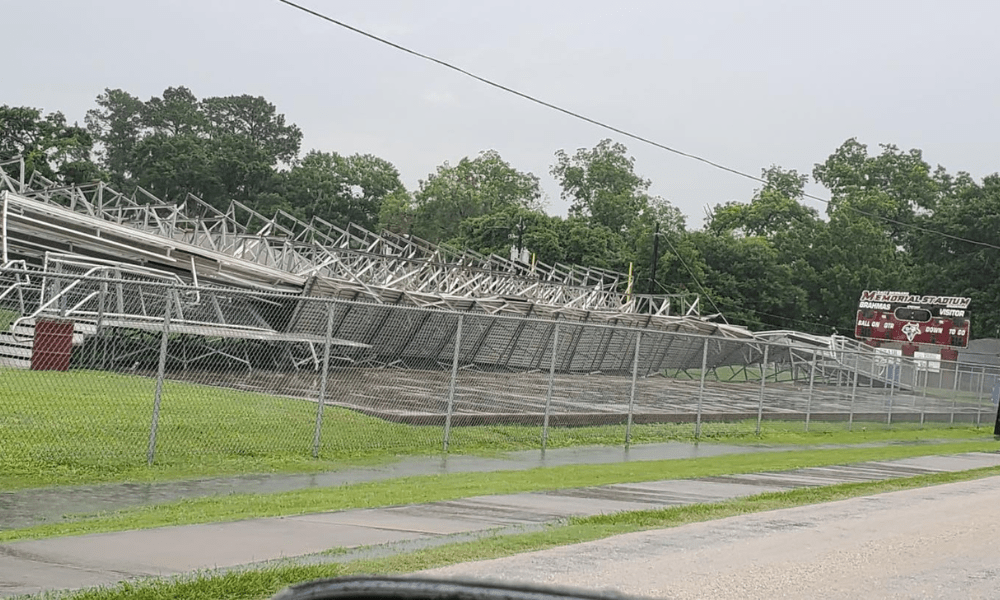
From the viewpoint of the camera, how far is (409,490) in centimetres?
1352

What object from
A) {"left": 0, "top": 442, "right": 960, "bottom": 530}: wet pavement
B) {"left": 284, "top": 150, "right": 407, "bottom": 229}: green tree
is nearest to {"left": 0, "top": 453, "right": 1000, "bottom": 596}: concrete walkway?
{"left": 0, "top": 442, "right": 960, "bottom": 530}: wet pavement

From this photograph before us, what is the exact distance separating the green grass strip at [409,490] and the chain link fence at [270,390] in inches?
81.3

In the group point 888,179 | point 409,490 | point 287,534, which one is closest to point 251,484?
point 409,490

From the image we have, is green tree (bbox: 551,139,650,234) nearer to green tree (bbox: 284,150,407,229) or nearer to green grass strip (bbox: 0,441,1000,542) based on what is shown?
green tree (bbox: 284,150,407,229)

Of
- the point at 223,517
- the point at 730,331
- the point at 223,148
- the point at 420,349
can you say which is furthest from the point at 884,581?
the point at 223,148

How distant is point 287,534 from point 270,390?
7799mm

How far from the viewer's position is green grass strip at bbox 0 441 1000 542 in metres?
10.5

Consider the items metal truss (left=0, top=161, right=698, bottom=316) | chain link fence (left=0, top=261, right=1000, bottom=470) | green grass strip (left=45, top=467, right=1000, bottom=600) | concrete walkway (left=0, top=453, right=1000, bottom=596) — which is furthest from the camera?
metal truss (left=0, top=161, right=698, bottom=316)

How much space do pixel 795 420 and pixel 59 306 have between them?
750 inches

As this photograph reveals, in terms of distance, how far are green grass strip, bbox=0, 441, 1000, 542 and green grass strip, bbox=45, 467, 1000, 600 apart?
6.82ft

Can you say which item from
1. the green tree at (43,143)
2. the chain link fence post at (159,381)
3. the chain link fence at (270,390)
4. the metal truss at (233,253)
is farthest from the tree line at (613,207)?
the chain link fence post at (159,381)

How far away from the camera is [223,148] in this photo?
9406cm

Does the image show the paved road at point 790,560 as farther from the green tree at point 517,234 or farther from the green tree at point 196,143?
the green tree at point 196,143

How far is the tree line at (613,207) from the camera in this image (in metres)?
78.9
